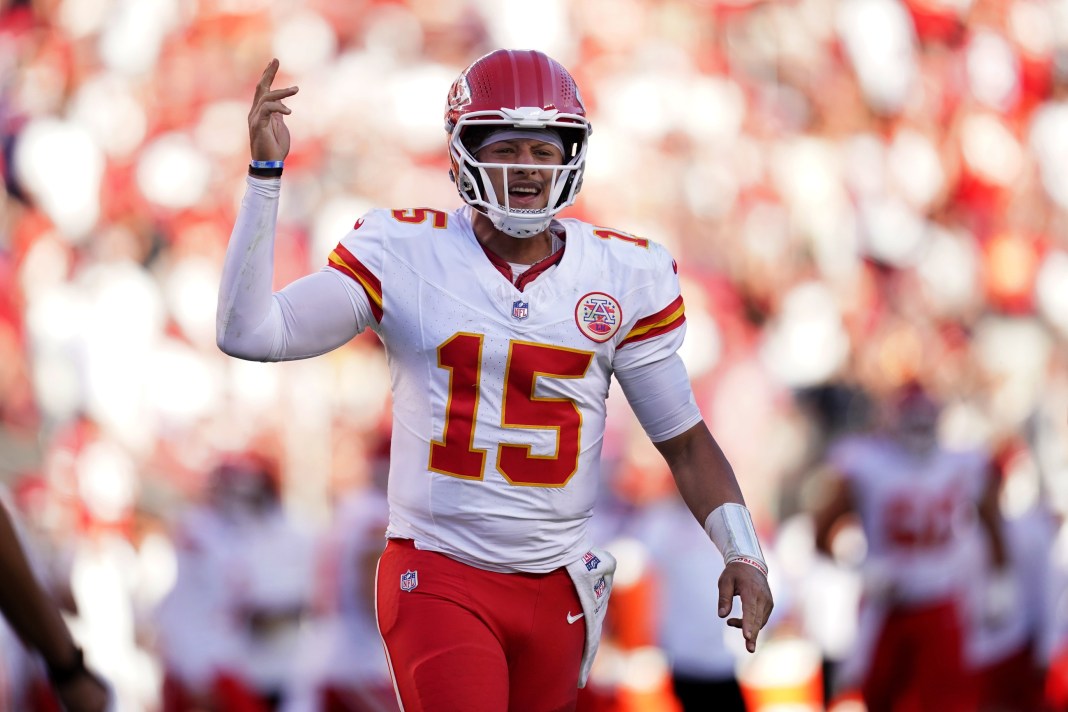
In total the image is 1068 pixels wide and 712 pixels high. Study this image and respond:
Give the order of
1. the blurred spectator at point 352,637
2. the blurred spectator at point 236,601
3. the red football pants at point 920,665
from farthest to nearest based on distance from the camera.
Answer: the red football pants at point 920,665 < the blurred spectator at point 236,601 < the blurred spectator at point 352,637

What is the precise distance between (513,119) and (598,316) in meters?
0.44

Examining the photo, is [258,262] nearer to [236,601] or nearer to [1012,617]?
[236,601]

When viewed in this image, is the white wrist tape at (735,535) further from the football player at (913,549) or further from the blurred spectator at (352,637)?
the football player at (913,549)

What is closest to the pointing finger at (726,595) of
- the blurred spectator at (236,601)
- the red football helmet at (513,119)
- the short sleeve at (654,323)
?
the short sleeve at (654,323)

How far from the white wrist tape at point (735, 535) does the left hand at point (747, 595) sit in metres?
0.03

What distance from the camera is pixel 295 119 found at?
12.2 m

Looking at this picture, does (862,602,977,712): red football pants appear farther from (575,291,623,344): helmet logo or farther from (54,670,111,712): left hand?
(54,670,111,712): left hand

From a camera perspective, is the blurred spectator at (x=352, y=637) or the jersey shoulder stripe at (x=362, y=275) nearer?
the jersey shoulder stripe at (x=362, y=275)

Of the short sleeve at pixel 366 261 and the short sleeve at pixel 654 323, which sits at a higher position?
the short sleeve at pixel 366 261

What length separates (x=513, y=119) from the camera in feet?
11.5

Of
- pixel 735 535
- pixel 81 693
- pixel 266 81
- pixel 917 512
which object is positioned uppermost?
pixel 266 81

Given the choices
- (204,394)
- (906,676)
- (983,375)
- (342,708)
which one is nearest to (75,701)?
(342,708)

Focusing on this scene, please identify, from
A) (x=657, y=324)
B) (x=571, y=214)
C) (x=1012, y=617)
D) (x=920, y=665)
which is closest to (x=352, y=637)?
(x=920, y=665)

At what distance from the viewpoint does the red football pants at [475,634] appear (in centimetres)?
329
